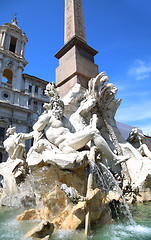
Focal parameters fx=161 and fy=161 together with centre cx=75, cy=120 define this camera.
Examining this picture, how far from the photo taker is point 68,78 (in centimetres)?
590

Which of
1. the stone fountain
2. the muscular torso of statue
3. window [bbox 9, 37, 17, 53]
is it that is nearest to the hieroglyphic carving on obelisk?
the stone fountain

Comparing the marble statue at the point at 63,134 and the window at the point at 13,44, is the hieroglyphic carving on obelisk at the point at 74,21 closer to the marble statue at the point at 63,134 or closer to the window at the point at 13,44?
the marble statue at the point at 63,134

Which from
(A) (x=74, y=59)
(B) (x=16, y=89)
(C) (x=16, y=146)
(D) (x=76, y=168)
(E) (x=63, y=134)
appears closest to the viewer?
(D) (x=76, y=168)

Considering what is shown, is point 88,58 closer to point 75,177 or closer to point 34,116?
point 75,177

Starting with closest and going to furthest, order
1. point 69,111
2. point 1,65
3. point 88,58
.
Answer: point 69,111
point 88,58
point 1,65

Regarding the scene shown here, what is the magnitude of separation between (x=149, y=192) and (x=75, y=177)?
2.61 meters

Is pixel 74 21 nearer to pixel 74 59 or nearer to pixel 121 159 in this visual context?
pixel 74 59

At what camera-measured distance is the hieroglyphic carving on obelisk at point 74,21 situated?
6996 millimetres

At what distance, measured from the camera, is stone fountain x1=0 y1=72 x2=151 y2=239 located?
2.46 m

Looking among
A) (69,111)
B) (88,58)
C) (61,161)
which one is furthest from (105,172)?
(88,58)

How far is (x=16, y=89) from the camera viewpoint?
75.3ft

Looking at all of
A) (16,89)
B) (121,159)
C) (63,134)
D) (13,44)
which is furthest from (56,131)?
(13,44)

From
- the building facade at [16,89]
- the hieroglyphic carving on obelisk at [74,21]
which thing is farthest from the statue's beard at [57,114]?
the building facade at [16,89]

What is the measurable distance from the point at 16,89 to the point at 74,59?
19095mm
